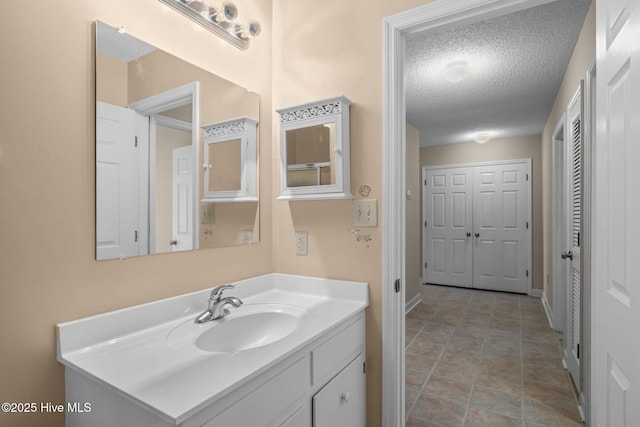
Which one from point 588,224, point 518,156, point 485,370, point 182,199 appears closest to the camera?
point 182,199

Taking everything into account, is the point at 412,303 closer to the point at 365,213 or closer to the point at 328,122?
the point at 365,213

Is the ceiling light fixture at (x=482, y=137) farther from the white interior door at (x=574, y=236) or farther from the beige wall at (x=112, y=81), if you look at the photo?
the beige wall at (x=112, y=81)

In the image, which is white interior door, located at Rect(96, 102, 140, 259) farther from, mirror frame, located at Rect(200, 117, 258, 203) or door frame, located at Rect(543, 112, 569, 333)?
door frame, located at Rect(543, 112, 569, 333)

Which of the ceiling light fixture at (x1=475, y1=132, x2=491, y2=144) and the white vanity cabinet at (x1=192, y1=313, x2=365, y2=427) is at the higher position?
the ceiling light fixture at (x1=475, y1=132, x2=491, y2=144)

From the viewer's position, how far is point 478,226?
5391 mm

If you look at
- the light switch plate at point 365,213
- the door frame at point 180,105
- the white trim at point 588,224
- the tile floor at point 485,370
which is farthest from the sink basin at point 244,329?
the white trim at point 588,224

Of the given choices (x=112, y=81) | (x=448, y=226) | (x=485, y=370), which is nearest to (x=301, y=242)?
(x=112, y=81)

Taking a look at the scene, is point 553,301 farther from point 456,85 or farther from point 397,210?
point 397,210

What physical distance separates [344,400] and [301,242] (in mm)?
743

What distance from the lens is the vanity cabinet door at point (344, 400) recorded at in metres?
1.16

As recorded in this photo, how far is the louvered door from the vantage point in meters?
2.23

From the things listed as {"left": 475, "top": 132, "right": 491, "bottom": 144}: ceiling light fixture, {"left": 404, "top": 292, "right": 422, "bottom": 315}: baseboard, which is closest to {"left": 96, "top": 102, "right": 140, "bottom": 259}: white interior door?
{"left": 404, "top": 292, "right": 422, "bottom": 315}: baseboard

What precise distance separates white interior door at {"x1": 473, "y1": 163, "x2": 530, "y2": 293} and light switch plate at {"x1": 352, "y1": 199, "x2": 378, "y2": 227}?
4514mm

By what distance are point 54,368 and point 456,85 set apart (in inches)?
136
